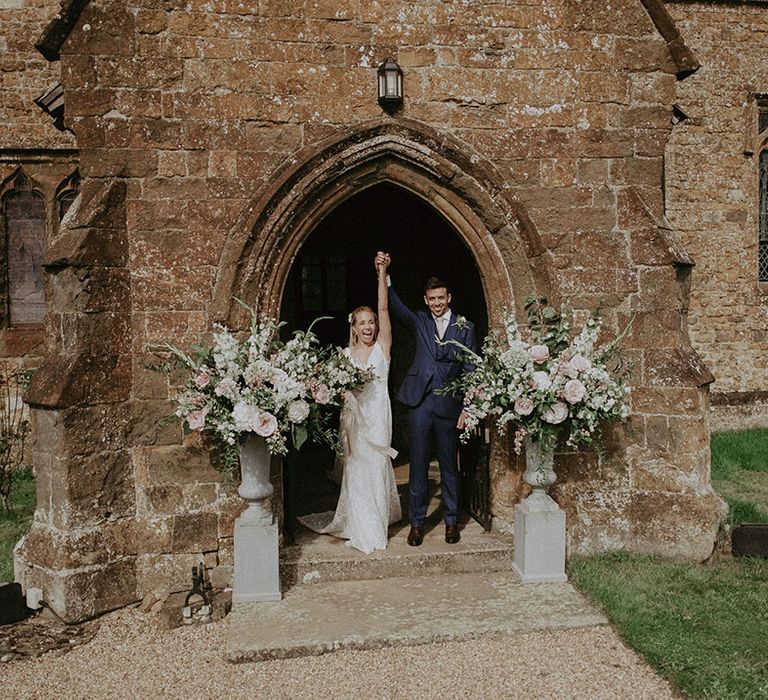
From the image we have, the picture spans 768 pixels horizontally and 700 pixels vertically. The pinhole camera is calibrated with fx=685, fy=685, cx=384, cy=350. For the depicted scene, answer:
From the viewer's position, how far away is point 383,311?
17.9 feet

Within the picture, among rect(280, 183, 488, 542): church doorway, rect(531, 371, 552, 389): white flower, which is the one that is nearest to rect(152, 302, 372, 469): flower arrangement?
rect(531, 371, 552, 389): white flower

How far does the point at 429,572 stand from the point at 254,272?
2574mm

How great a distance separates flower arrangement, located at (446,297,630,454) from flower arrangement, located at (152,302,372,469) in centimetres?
107

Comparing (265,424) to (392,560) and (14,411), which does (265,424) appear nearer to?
(392,560)

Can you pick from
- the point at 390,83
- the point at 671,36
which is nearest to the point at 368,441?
the point at 390,83

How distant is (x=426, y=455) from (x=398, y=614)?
4.40 feet

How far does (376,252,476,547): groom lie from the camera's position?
5.33m

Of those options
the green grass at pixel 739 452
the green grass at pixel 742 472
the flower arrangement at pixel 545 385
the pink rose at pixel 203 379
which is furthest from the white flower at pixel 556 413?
the green grass at pixel 739 452

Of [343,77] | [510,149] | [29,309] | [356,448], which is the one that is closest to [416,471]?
[356,448]

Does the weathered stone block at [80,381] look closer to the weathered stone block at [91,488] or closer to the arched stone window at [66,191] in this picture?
the weathered stone block at [91,488]

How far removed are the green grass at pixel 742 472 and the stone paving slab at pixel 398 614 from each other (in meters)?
2.69

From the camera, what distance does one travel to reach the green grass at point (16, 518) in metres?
5.81

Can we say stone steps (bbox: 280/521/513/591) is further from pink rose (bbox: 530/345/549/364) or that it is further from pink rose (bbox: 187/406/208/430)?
pink rose (bbox: 530/345/549/364)

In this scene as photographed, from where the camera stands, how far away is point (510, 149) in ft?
17.4
